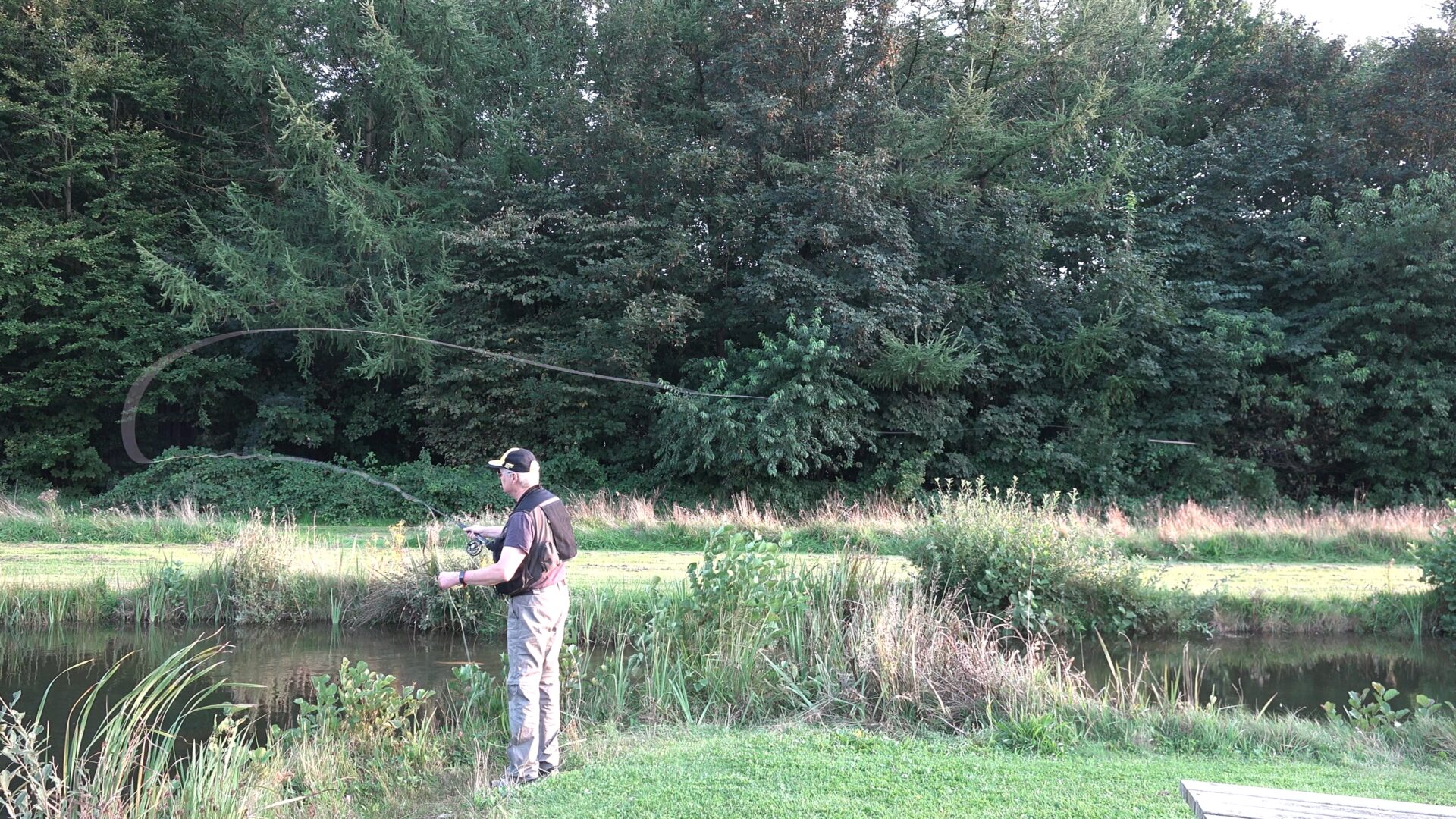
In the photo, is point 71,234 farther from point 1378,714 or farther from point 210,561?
point 1378,714

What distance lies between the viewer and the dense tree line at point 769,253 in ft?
70.8

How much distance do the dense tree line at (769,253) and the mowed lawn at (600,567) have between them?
7.16 meters

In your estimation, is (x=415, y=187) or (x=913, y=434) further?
(x=415, y=187)

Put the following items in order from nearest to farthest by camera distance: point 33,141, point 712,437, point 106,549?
point 106,549 → point 712,437 → point 33,141

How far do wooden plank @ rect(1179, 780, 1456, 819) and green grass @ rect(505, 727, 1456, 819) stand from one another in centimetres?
131

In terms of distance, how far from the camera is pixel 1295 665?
10656mm

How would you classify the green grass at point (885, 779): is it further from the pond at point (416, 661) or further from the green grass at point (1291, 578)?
the green grass at point (1291, 578)

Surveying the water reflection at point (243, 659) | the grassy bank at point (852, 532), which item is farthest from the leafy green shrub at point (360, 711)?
the grassy bank at point (852, 532)

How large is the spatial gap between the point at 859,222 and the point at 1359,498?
13316mm

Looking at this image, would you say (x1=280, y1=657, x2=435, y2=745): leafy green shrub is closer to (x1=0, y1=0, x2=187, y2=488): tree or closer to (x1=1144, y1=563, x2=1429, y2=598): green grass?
(x1=1144, y1=563, x2=1429, y2=598): green grass

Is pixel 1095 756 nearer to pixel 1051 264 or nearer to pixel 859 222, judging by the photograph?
pixel 859 222

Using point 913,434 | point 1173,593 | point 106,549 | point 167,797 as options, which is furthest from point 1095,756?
point 913,434

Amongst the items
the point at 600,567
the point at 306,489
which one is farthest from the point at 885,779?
the point at 306,489

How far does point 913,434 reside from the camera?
73.2ft
